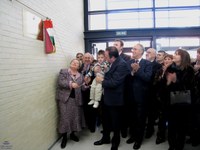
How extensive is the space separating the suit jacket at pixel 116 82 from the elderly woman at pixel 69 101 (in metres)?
0.63

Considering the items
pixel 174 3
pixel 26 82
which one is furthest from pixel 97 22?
pixel 26 82

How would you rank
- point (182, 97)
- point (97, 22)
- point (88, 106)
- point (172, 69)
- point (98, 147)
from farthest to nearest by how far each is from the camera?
1. point (97, 22)
2. point (88, 106)
3. point (98, 147)
4. point (172, 69)
5. point (182, 97)

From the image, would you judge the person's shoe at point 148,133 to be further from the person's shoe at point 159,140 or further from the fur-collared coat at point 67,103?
the fur-collared coat at point 67,103

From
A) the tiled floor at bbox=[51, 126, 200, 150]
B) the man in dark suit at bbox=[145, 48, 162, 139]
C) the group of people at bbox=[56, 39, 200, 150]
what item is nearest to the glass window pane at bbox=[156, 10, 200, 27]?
the group of people at bbox=[56, 39, 200, 150]

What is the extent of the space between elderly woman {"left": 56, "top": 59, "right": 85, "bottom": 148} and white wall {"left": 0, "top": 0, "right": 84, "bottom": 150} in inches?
5.1

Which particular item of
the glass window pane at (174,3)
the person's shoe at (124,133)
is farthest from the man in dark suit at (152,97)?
the glass window pane at (174,3)

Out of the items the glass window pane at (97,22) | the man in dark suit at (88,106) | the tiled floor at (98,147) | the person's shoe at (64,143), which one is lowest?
the tiled floor at (98,147)

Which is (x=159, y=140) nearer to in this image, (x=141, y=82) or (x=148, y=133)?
(x=148, y=133)

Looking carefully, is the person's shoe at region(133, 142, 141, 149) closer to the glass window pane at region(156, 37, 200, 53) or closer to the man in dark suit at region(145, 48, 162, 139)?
the man in dark suit at region(145, 48, 162, 139)

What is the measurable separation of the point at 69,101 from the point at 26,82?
1.01m

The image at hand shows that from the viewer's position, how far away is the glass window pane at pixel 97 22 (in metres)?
6.50

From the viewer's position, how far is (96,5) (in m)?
Answer: 6.54

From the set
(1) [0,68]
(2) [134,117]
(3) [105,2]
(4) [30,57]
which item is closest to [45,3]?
(4) [30,57]

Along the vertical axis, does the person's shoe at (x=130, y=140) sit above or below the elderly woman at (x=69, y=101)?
below
